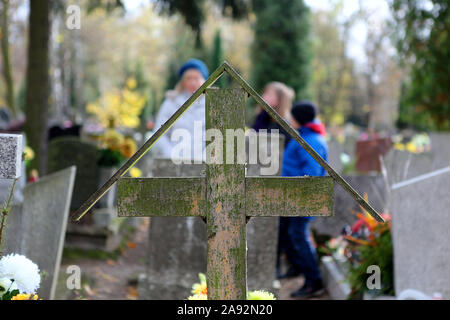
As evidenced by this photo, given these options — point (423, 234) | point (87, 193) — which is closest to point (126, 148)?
point (87, 193)

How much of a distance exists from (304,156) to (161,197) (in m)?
3.17

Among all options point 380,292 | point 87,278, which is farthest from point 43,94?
point 380,292

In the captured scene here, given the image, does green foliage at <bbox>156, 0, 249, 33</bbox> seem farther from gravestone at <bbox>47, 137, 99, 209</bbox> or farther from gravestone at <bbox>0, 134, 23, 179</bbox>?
gravestone at <bbox>0, 134, 23, 179</bbox>

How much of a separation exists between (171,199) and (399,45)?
10.4m

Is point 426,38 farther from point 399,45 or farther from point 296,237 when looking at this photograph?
point 296,237

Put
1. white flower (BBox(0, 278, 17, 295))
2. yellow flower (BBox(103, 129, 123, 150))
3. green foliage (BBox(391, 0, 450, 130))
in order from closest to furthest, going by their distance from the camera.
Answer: white flower (BBox(0, 278, 17, 295)) < yellow flower (BBox(103, 129, 123, 150)) < green foliage (BBox(391, 0, 450, 130))

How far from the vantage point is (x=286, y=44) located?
22.0m

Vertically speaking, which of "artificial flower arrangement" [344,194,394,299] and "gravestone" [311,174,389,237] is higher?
"gravestone" [311,174,389,237]

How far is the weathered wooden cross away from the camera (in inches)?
69.3

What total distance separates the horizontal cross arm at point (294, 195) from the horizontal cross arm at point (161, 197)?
0.70ft

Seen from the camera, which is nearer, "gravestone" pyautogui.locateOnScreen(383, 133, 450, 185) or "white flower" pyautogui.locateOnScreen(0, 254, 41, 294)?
"white flower" pyautogui.locateOnScreen(0, 254, 41, 294)

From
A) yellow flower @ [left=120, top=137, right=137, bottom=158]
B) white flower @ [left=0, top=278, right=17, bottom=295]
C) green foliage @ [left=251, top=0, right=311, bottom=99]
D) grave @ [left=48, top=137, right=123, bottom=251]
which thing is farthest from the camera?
green foliage @ [left=251, top=0, right=311, bottom=99]

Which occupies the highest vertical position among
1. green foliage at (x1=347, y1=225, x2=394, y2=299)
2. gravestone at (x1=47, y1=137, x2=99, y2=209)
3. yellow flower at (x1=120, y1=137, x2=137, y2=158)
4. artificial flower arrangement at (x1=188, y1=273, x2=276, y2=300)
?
yellow flower at (x1=120, y1=137, x2=137, y2=158)

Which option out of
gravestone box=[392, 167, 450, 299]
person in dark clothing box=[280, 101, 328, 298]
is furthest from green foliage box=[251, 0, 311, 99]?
gravestone box=[392, 167, 450, 299]
